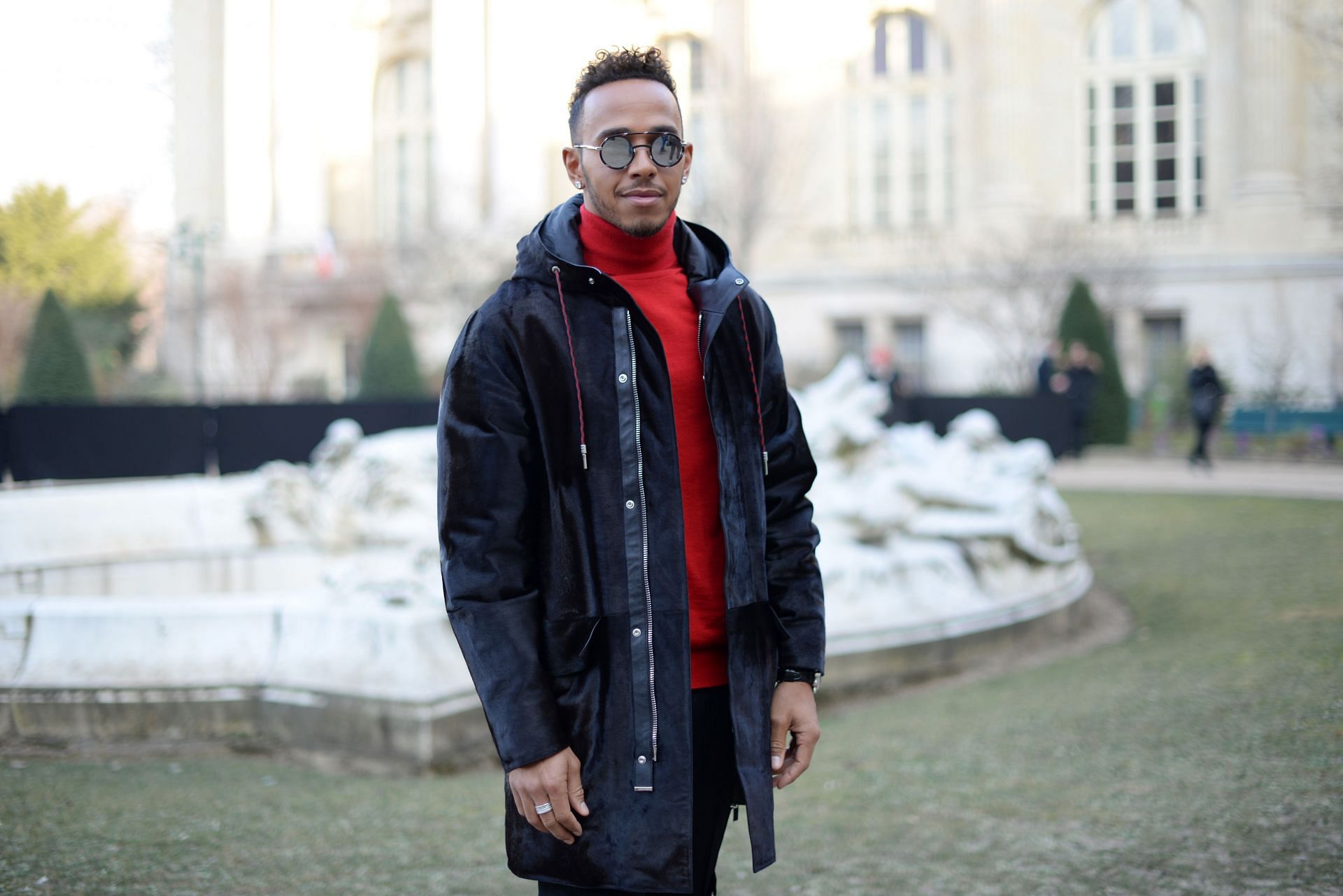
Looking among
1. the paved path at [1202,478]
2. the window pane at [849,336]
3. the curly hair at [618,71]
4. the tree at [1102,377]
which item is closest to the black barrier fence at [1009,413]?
the paved path at [1202,478]

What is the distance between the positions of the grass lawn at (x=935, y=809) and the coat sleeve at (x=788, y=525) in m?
1.88

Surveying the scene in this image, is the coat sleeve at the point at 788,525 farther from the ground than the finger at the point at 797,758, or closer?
farther from the ground

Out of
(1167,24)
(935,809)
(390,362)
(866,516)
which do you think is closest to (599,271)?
(935,809)

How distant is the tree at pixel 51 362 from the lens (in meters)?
21.5

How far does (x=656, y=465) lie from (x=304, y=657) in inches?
149

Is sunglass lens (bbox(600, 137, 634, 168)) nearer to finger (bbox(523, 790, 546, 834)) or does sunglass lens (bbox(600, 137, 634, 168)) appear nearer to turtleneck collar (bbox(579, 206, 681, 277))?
turtleneck collar (bbox(579, 206, 681, 277))

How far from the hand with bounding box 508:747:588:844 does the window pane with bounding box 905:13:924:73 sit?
115 feet

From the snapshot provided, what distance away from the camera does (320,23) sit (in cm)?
4122

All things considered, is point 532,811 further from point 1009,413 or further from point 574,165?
point 1009,413

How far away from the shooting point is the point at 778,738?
2.58 meters

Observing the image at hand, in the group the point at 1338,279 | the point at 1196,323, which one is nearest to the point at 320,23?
the point at 1196,323

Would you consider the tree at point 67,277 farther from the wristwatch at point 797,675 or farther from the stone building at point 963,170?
the wristwatch at point 797,675

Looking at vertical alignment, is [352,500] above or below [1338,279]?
below

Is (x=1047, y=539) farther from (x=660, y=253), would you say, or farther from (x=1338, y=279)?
(x=1338, y=279)
